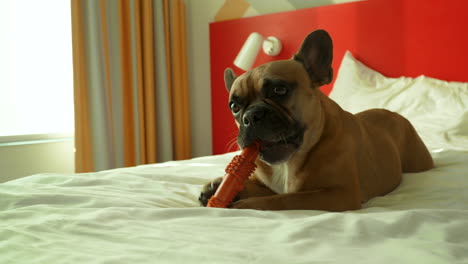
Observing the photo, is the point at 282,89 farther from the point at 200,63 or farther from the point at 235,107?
the point at 200,63

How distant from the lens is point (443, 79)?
8.14 feet

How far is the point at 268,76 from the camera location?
120cm

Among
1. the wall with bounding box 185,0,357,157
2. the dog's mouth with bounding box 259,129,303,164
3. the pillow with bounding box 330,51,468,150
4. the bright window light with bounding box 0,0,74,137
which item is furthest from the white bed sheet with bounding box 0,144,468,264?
the wall with bounding box 185,0,357,157

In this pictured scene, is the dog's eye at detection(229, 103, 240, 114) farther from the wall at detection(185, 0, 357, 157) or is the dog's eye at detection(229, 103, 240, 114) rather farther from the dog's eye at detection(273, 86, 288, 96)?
the wall at detection(185, 0, 357, 157)

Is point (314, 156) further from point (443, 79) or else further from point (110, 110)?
point (110, 110)

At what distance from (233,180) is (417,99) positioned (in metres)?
1.57

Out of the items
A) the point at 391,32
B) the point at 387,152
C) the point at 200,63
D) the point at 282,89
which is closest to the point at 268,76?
the point at 282,89

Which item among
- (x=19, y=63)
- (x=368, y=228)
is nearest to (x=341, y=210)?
(x=368, y=228)

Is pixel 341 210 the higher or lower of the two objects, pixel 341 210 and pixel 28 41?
the lower

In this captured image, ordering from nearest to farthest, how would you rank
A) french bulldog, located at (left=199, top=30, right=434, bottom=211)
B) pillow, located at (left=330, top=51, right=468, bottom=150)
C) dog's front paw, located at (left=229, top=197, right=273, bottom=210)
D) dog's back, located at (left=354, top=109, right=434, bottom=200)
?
dog's front paw, located at (left=229, top=197, right=273, bottom=210)
french bulldog, located at (left=199, top=30, right=434, bottom=211)
dog's back, located at (left=354, top=109, right=434, bottom=200)
pillow, located at (left=330, top=51, right=468, bottom=150)

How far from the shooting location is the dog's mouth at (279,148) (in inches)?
45.2

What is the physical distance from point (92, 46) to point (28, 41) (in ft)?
1.46

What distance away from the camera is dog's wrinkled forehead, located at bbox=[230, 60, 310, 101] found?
121 cm

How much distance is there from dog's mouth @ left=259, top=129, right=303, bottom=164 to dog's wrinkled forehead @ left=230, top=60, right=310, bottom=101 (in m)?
0.18
